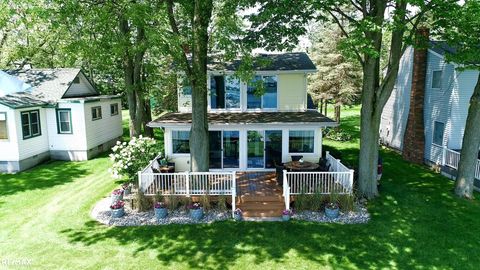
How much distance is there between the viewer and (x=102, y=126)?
2181cm

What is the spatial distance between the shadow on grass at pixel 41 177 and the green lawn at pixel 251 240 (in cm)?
121

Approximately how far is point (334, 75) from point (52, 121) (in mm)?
19605

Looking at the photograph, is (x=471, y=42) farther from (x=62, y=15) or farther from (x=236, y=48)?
(x=62, y=15)

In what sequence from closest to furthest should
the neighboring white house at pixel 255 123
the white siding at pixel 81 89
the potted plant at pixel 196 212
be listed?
the potted plant at pixel 196 212
the neighboring white house at pixel 255 123
the white siding at pixel 81 89

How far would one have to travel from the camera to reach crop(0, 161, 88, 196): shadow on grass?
48.7 ft

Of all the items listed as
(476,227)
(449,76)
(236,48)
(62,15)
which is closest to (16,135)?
(62,15)

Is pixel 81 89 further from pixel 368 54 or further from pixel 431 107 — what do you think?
pixel 431 107

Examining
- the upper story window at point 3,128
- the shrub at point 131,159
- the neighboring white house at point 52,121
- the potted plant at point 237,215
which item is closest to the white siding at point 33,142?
the neighboring white house at point 52,121

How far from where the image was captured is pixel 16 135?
17.0 meters

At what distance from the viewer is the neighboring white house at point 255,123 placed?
1527 centimetres

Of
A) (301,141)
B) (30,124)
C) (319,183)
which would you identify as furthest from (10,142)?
(319,183)

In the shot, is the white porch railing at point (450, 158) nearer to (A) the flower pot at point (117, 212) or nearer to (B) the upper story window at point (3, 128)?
(A) the flower pot at point (117, 212)

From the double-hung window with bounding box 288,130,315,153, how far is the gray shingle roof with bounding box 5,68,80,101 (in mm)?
13516

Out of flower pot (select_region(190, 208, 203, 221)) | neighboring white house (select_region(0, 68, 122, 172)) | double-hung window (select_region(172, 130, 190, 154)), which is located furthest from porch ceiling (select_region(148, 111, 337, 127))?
neighboring white house (select_region(0, 68, 122, 172))
